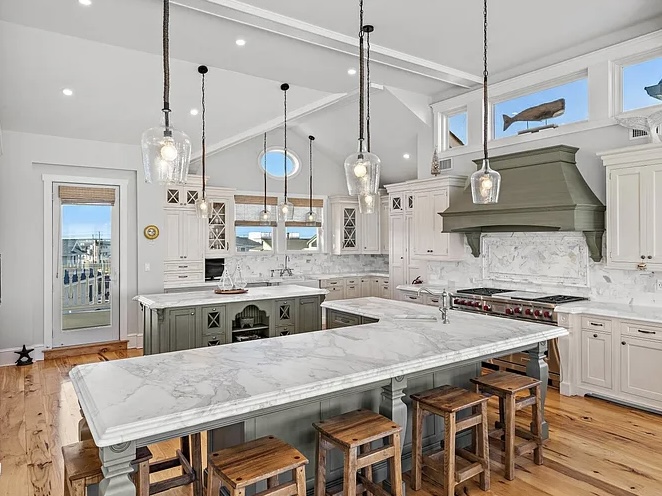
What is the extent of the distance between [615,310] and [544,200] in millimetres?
1255

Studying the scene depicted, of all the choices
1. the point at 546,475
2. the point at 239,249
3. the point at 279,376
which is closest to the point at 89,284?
the point at 239,249

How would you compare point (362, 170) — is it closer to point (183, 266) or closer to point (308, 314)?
point (308, 314)

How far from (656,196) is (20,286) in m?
7.29

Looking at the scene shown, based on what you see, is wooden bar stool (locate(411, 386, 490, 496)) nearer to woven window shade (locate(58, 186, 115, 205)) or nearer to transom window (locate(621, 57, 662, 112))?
transom window (locate(621, 57, 662, 112))

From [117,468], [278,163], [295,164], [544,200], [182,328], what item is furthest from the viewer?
[295,164]

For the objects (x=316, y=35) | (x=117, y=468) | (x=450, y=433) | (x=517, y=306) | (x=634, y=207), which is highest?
(x=316, y=35)

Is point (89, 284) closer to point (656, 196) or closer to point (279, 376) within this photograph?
point (279, 376)

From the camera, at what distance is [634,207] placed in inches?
170

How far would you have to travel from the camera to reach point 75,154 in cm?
651

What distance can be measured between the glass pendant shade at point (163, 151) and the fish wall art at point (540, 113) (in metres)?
4.56

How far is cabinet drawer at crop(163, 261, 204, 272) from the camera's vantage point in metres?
7.36

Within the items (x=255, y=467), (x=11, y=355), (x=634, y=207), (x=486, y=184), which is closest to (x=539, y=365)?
(x=486, y=184)

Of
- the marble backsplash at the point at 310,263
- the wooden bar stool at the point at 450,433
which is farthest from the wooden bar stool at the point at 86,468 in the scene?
the marble backsplash at the point at 310,263

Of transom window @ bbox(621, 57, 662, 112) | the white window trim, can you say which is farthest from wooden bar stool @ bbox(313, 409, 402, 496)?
the white window trim
